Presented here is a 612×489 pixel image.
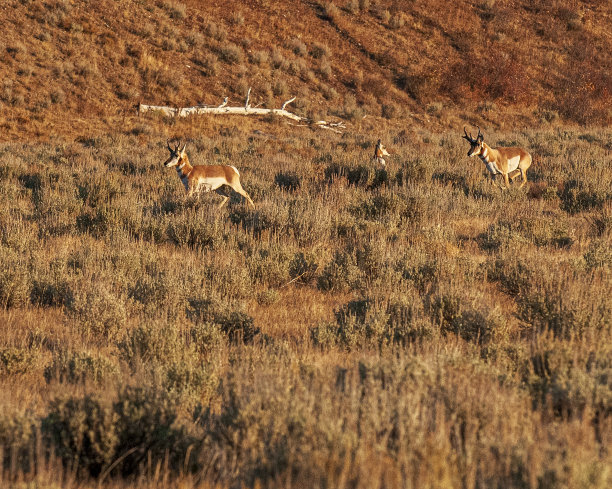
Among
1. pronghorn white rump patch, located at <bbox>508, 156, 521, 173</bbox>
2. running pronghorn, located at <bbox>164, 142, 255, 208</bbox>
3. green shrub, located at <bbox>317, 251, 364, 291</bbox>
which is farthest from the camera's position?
pronghorn white rump patch, located at <bbox>508, 156, 521, 173</bbox>

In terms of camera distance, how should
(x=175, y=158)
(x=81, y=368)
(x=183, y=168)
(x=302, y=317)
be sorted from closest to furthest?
(x=81, y=368) < (x=302, y=317) < (x=175, y=158) < (x=183, y=168)

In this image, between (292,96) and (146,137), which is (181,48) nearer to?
(292,96)

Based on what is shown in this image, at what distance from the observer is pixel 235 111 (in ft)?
84.9

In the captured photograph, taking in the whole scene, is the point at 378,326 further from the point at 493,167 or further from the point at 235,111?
the point at 235,111

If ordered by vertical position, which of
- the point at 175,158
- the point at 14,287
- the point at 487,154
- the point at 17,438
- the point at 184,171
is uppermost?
the point at 487,154

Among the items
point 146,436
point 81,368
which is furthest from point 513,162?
point 146,436

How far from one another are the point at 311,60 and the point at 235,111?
861 centimetres

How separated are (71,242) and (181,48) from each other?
76.8 ft

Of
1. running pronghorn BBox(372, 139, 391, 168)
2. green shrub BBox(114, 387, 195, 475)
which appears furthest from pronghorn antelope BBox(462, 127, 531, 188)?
green shrub BBox(114, 387, 195, 475)

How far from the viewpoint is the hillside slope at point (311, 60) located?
82.3ft

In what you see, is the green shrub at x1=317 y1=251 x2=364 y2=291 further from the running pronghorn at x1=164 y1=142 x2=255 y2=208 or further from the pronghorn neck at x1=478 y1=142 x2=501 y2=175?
the pronghorn neck at x1=478 y1=142 x2=501 y2=175

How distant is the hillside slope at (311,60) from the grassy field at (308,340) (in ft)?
47.4

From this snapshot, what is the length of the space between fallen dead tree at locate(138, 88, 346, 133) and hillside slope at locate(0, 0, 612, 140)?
3.35ft

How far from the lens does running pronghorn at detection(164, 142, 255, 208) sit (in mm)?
11969
